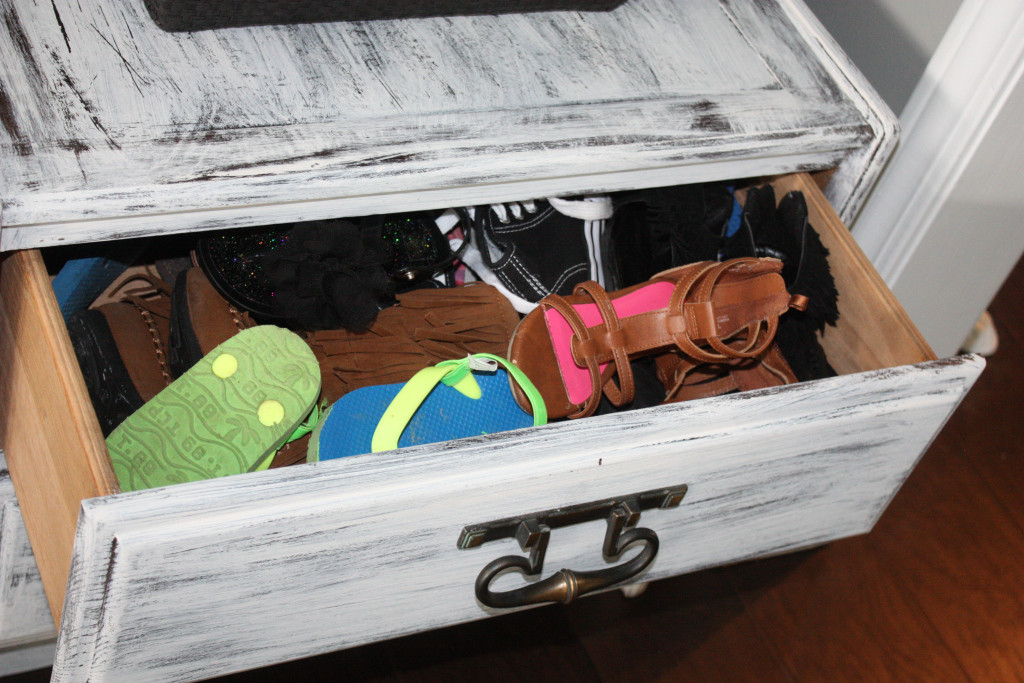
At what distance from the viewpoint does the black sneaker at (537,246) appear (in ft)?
2.92

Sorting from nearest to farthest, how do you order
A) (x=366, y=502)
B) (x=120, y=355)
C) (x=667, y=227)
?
(x=366, y=502) < (x=120, y=355) < (x=667, y=227)

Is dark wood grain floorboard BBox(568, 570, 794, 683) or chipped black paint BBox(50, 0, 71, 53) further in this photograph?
dark wood grain floorboard BBox(568, 570, 794, 683)

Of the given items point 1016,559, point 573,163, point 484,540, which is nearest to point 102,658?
point 484,540

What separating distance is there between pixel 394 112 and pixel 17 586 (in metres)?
0.57

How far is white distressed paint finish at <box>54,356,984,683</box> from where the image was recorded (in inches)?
20.5

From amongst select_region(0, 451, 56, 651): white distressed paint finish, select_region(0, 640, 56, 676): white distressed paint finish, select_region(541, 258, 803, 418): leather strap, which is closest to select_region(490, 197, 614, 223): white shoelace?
select_region(541, 258, 803, 418): leather strap

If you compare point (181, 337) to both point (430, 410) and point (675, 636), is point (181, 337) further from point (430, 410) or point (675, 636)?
point (675, 636)

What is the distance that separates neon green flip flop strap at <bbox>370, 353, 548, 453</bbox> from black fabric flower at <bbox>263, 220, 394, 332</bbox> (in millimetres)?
99

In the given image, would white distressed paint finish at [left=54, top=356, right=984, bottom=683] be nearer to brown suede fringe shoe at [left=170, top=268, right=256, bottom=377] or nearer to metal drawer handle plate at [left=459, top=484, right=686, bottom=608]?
metal drawer handle plate at [left=459, top=484, right=686, bottom=608]

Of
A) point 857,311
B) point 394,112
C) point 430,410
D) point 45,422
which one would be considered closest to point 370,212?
point 394,112

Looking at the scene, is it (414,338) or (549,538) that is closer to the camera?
(549,538)

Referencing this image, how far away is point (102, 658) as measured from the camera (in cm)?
55

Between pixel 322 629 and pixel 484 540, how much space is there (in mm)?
142

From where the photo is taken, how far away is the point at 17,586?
2.59 feet
